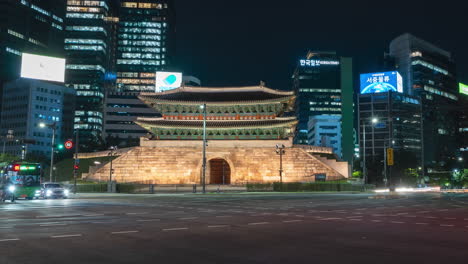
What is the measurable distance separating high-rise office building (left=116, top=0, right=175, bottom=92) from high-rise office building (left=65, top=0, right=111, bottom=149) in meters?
19.1

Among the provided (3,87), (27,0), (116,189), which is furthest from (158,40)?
(116,189)

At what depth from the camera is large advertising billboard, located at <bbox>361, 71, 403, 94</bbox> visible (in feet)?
415

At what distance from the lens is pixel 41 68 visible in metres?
102

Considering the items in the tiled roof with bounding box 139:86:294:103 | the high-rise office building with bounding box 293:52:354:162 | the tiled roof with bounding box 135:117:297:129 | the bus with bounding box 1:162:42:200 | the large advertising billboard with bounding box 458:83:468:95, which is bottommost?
the bus with bounding box 1:162:42:200

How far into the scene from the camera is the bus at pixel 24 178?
3397 cm

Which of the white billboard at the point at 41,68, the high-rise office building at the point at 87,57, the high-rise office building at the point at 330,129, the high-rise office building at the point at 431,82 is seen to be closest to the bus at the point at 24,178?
the white billboard at the point at 41,68

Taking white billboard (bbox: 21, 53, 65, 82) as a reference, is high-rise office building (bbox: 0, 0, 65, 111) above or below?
above

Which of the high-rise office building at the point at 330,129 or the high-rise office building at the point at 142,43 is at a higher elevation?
the high-rise office building at the point at 142,43

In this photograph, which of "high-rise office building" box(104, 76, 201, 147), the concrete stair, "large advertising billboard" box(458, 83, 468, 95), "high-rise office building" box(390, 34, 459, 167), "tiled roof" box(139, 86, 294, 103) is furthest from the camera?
"high-rise office building" box(390, 34, 459, 167)

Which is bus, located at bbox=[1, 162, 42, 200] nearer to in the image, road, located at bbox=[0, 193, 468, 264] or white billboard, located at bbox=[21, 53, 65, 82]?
road, located at bbox=[0, 193, 468, 264]

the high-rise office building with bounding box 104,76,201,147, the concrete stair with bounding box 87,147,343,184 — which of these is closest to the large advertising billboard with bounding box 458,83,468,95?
the concrete stair with bounding box 87,147,343,184

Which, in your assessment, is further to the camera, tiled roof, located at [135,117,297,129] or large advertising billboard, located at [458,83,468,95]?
large advertising billboard, located at [458,83,468,95]

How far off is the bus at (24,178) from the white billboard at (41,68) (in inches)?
2888

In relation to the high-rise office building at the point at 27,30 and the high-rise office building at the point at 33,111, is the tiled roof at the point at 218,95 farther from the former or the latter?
the high-rise office building at the point at 27,30
